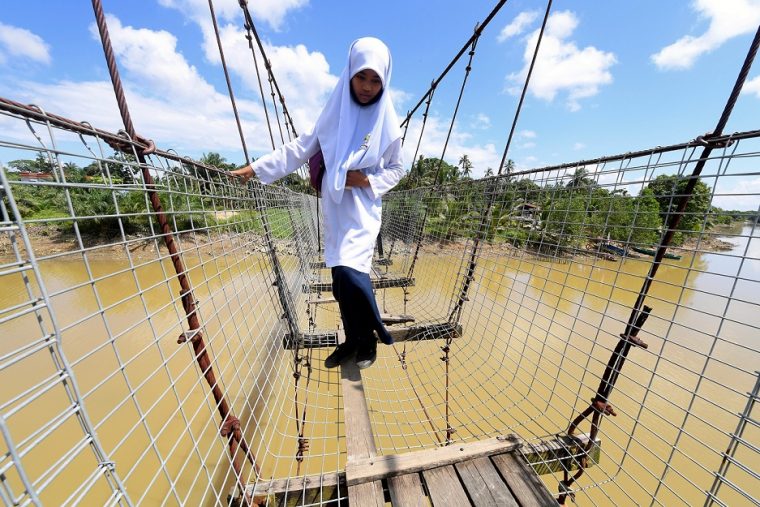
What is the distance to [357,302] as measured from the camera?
4.87ft

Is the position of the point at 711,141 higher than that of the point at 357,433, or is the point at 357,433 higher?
the point at 711,141

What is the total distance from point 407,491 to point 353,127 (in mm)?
1408

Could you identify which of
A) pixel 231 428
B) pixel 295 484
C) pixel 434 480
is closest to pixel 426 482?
pixel 434 480

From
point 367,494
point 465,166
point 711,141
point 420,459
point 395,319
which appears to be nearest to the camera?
point 711,141

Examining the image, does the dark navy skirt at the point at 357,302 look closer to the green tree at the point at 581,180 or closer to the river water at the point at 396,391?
the river water at the point at 396,391

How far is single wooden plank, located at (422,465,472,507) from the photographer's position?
105 cm

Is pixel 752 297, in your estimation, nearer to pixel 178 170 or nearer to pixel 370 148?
pixel 370 148

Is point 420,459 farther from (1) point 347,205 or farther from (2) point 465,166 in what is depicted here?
(2) point 465,166

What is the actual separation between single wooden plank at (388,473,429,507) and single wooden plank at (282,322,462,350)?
933mm

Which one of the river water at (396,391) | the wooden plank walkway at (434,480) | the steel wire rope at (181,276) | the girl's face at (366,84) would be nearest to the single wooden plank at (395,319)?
the river water at (396,391)

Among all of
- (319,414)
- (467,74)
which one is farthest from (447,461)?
(467,74)

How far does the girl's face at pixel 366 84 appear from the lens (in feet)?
4.45

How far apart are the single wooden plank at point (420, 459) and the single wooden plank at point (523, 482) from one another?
1.4 inches

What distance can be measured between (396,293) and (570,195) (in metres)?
4.18
